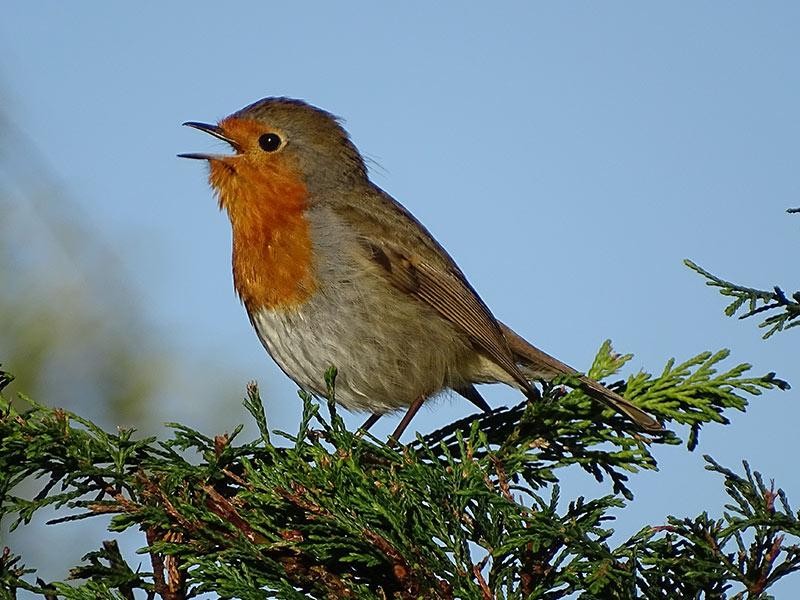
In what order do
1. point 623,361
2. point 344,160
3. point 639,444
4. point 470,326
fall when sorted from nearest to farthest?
point 639,444
point 623,361
point 470,326
point 344,160

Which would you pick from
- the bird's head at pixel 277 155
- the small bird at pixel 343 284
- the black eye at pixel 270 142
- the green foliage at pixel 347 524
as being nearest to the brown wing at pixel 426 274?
the small bird at pixel 343 284

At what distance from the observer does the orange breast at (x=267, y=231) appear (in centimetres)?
460

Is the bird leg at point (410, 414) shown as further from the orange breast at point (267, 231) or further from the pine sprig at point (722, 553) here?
the pine sprig at point (722, 553)

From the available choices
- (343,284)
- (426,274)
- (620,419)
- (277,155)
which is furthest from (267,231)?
(620,419)

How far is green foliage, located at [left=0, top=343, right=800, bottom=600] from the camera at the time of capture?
8.82 ft

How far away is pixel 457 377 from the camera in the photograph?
4984mm

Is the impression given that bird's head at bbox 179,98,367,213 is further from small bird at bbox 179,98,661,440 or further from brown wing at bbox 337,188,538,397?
brown wing at bbox 337,188,538,397

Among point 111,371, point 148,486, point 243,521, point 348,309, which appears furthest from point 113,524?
point 111,371

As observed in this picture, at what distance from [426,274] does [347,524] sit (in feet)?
7.70

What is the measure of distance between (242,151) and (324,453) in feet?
8.11

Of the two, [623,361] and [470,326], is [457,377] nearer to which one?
[470,326]

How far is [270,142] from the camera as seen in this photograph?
16.9ft

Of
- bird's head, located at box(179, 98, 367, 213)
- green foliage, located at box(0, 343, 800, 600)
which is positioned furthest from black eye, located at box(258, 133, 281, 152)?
green foliage, located at box(0, 343, 800, 600)

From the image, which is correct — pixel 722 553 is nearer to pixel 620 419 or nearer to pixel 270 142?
pixel 620 419
